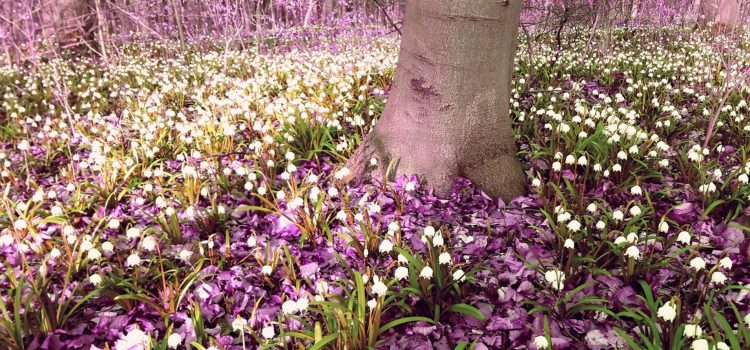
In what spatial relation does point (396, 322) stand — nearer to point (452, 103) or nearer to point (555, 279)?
point (555, 279)

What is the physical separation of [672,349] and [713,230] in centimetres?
142

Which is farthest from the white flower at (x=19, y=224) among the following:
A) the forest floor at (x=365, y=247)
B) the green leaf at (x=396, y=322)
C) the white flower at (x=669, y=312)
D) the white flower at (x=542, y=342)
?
the white flower at (x=669, y=312)

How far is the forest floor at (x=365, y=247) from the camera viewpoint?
6.50 feet

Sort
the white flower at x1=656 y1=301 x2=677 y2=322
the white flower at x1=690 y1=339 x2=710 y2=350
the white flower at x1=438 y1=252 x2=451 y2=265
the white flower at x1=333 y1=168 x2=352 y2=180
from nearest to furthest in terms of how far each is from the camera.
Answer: the white flower at x1=690 y1=339 x2=710 y2=350 → the white flower at x1=656 y1=301 x2=677 y2=322 → the white flower at x1=438 y1=252 x2=451 y2=265 → the white flower at x1=333 y1=168 x2=352 y2=180

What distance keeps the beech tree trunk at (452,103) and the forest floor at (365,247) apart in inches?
6.6

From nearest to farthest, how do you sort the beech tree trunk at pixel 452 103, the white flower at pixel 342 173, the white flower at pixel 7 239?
1. the white flower at pixel 7 239
2. the beech tree trunk at pixel 452 103
3. the white flower at pixel 342 173

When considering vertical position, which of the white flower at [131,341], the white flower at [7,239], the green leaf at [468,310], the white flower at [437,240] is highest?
the white flower at [437,240]

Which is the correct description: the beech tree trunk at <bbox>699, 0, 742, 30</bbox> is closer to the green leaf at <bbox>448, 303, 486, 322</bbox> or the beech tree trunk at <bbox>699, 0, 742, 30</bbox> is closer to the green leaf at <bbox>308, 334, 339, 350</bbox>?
the green leaf at <bbox>448, 303, 486, 322</bbox>

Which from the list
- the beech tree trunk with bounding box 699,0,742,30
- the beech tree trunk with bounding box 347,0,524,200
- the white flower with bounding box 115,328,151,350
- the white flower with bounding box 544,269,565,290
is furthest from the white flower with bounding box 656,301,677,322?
the beech tree trunk with bounding box 699,0,742,30

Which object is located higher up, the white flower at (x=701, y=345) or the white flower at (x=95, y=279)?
the white flower at (x=701, y=345)

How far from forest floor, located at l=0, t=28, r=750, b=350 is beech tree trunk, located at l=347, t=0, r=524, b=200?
168 mm

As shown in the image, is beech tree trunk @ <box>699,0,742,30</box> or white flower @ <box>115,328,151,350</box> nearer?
white flower @ <box>115,328,151,350</box>

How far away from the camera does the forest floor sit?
1.98 m

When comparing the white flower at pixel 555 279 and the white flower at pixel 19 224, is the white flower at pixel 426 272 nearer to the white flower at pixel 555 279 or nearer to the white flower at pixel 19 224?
the white flower at pixel 555 279
